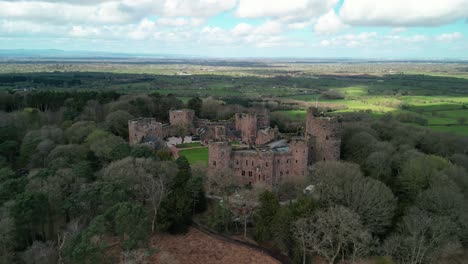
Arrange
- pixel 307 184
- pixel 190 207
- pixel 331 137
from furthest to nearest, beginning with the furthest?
pixel 331 137, pixel 307 184, pixel 190 207

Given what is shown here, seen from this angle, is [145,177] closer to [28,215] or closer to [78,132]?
[28,215]

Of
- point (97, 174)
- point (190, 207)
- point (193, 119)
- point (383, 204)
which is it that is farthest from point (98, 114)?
point (383, 204)

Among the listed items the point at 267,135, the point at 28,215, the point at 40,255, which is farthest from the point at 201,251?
the point at 267,135

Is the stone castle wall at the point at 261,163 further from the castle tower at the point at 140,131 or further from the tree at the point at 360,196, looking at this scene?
the castle tower at the point at 140,131

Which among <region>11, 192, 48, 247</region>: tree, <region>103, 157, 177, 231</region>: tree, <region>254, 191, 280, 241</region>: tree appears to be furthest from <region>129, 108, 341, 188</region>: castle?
<region>11, 192, 48, 247</region>: tree

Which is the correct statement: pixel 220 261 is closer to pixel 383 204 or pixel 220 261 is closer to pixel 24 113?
pixel 383 204

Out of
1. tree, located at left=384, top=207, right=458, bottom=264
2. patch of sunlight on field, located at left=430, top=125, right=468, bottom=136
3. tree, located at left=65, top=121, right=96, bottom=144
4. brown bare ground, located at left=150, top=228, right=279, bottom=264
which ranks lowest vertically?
brown bare ground, located at left=150, top=228, right=279, bottom=264

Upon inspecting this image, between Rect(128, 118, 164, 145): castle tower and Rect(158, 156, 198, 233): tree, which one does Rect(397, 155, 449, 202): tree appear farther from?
Rect(128, 118, 164, 145): castle tower
